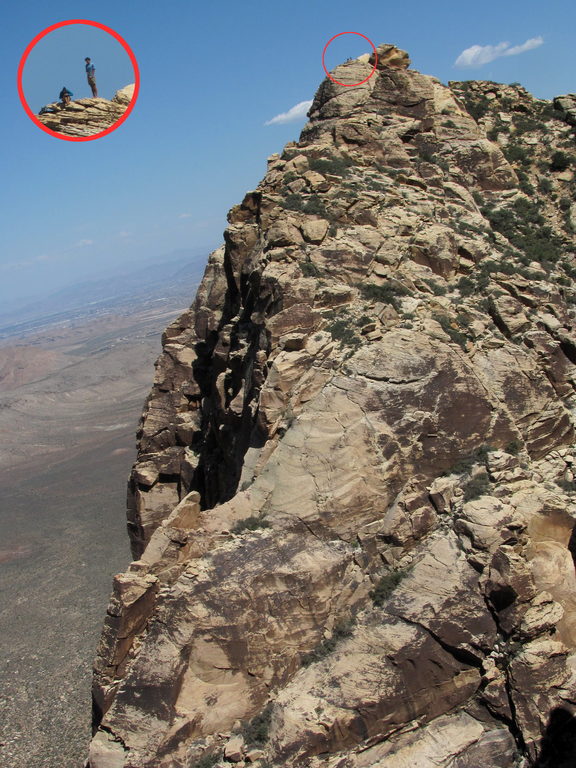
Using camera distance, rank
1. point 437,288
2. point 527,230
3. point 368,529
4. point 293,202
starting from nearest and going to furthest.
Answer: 1. point 368,529
2. point 437,288
3. point 293,202
4. point 527,230

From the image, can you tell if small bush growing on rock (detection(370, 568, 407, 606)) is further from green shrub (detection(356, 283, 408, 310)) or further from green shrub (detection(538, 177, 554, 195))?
green shrub (detection(538, 177, 554, 195))

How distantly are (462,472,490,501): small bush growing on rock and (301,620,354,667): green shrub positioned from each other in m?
4.66

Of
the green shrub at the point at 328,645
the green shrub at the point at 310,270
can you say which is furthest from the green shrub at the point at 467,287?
the green shrub at the point at 328,645

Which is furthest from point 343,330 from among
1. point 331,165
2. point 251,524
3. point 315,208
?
point 331,165

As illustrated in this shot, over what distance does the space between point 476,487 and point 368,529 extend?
3217 millimetres

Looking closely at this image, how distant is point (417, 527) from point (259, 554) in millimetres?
4311

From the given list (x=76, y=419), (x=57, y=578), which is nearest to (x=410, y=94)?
(x=57, y=578)

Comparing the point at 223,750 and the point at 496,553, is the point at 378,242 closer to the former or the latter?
the point at 496,553

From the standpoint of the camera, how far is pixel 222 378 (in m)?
24.3

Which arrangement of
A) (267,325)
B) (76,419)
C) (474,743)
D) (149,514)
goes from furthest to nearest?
(76,419) → (149,514) → (267,325) → (474,743)

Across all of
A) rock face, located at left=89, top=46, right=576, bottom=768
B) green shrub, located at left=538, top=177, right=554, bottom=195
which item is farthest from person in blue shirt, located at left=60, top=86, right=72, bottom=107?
green shrub, located at left=538, top=177, right=554, bottom=195

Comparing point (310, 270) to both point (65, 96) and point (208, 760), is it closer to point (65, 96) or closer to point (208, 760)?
point (65, 96)

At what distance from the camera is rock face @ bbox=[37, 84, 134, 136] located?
14.8 meters

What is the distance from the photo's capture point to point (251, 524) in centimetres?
1544
